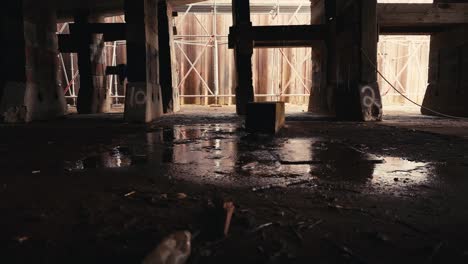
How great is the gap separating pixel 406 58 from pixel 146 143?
617 inches

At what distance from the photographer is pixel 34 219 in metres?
1.45

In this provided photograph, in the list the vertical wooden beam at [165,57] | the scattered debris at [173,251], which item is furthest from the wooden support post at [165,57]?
the scattered debris at [173,251]

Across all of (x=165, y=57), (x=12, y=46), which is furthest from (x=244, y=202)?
(x=165, y=57)

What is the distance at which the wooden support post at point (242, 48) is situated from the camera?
771 centimetres

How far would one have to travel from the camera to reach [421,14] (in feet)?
22.2

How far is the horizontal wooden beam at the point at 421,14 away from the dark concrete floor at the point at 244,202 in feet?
13.7

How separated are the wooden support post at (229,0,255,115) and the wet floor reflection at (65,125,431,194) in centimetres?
420

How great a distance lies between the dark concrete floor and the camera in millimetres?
1173

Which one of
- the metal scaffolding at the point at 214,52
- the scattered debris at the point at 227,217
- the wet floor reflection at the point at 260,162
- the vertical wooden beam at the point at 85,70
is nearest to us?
the scattered debris at the point at 227,217

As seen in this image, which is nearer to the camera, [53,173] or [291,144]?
[53,173]

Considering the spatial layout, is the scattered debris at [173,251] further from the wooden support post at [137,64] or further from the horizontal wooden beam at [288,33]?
the horizontal wooden beam at [288,33]

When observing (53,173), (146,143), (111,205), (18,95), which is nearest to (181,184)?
(111,205)

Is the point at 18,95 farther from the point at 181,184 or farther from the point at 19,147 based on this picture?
the point at 181,184

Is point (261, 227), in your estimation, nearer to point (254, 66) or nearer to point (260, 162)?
point (260, 162)
